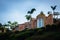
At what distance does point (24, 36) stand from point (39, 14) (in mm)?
16778

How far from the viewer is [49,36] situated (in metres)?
31.2

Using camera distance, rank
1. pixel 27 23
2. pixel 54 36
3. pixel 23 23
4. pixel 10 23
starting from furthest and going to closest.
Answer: pixel 10 23
pixel 23 23
pixel 27 23
pixel 54 36

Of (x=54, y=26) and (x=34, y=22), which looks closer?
(x=54, y=26)

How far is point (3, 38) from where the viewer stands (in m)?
42.5

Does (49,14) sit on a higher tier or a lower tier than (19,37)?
higher

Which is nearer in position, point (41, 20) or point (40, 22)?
point (41, 20)

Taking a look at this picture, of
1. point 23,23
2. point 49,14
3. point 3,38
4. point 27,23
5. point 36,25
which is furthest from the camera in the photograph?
point 23,23

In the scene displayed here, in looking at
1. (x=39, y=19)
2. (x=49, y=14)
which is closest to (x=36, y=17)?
(x=39, y=19)

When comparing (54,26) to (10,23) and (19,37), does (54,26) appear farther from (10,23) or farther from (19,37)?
(10,23)

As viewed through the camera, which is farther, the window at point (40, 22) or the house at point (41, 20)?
the window at point (40, 22)

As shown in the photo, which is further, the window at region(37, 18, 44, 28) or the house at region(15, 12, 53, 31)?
the window at region(37, 18, 44, 28)

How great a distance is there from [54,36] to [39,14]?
2502cm

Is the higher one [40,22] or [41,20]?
[41,20]

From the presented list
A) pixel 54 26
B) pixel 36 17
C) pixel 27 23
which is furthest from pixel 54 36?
pixel 27 23
